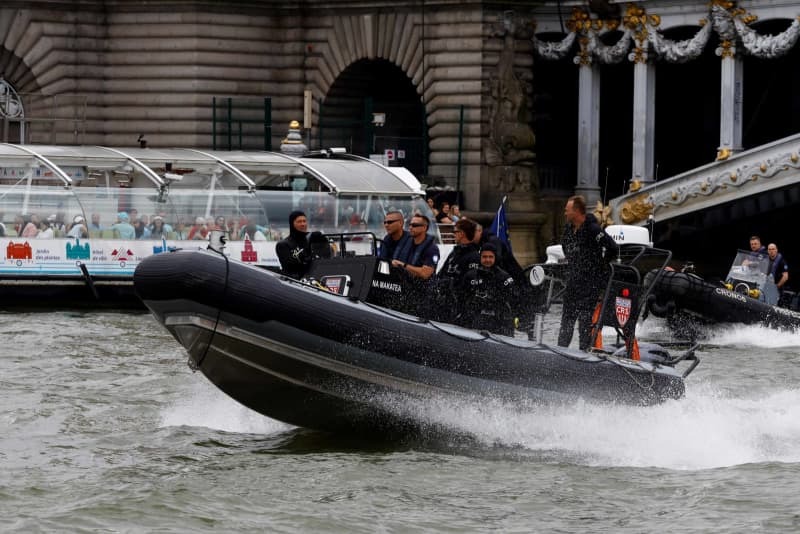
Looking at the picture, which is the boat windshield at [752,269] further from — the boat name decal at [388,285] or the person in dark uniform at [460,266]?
the boat name decal at [388,285]

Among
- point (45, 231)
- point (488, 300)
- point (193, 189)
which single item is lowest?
point (488, 300)

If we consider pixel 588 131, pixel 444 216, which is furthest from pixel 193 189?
pixel 588 131

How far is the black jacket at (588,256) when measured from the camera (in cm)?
1504

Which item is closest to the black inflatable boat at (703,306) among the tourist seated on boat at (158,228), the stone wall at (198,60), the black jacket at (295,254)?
the tourist seated on boat at (158,228)

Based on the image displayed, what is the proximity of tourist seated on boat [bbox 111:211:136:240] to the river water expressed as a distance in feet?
29.6

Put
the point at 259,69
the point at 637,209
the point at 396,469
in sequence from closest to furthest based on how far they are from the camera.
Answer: the point at 396,469 → the point at 637,209 → the point at 259,69

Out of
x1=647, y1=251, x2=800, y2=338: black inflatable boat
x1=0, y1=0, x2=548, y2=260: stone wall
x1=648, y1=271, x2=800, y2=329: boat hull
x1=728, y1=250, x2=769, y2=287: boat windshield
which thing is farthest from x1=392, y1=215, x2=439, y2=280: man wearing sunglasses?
x1=0, y1=0, x2=548, y2=260: stone wall

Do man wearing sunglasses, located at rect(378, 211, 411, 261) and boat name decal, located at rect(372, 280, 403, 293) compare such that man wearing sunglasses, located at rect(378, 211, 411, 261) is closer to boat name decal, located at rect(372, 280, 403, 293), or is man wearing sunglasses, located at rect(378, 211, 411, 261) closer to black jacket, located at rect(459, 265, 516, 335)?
boat name decal, located at rect(372, 280, 403, 293)

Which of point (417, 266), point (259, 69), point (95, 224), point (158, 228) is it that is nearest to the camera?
point (417, 266)

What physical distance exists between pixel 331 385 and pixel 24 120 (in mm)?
25170

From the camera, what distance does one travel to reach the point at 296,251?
52.9 feet

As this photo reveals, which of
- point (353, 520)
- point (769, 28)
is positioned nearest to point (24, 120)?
point (769, 28)

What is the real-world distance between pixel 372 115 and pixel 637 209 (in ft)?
20.9

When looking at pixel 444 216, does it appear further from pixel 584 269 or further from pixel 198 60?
pixel 584 269
